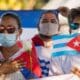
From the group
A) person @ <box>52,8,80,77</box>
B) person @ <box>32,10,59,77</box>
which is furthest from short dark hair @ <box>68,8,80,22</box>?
person @ <box>32,10,59,77</box>

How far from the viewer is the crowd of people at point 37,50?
4410 millimetres

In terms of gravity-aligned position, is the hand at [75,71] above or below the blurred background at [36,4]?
below

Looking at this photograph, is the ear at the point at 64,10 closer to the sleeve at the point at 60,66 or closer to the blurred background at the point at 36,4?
the blurred background at the point at 36,4

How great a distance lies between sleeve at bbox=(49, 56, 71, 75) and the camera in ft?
14.6

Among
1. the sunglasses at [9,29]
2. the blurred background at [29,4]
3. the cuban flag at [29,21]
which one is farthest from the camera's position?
the blurred background at [29,4]

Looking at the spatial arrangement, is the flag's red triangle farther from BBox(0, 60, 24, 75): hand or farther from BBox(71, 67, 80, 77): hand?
BBox(0, 60, 24, 75): hand

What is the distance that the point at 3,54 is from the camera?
448 cm

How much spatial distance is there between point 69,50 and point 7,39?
0.57 metres

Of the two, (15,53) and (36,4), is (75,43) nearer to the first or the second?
(15,53)

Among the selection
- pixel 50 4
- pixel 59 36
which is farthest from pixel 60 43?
pixel 50 4

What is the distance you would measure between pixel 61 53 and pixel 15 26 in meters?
0.48

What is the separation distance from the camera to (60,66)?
449 centimetres

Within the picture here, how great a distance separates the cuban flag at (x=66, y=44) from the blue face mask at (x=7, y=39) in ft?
1.23

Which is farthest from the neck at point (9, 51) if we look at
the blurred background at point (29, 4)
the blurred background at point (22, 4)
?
the blurred background at point (22, 4)
